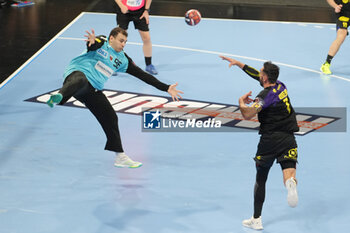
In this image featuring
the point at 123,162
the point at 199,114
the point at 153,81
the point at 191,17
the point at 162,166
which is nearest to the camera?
the point at 153,81

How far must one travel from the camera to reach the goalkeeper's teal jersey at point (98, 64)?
7684 millimetres

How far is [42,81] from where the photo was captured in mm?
12164

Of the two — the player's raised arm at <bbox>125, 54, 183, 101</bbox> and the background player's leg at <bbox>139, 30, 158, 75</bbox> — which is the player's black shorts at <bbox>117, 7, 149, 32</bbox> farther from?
the player's raised arm at <bbox>125, 54, 183, 101</bbox>

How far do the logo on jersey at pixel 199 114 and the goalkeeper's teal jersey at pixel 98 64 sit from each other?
2243mm

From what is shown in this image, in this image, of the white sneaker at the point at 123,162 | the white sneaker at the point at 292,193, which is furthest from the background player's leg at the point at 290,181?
the white sneaker at the point at 123,162

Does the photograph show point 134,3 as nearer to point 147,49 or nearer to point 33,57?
point 147,49

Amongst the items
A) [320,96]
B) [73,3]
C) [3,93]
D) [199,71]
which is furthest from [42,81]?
[73,3]

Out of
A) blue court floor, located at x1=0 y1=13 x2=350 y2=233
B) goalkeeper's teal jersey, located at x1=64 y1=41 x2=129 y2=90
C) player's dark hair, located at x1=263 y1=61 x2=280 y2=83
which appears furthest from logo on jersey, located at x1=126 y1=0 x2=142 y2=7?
player's dark hair, located at x1=263 y1=61 x2=280 y2=83

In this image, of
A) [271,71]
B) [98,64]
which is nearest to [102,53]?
[98,64]

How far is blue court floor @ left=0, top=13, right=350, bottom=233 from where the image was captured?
6.84 meters

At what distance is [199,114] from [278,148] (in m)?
4.12

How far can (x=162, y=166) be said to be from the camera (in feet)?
27.5

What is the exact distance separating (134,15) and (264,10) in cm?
904

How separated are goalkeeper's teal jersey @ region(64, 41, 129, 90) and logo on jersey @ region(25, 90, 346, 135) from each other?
7.36 ft
